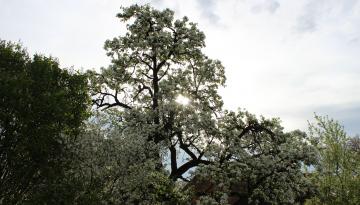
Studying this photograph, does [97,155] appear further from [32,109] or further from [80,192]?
[32,109]

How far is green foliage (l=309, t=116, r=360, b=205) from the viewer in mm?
26470

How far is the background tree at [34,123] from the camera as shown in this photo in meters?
27.2

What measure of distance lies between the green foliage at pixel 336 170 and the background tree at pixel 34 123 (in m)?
15.7

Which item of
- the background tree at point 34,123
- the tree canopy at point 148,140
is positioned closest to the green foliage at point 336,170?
the tree canopy at point 148,140

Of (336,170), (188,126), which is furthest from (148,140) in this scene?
(336,170)

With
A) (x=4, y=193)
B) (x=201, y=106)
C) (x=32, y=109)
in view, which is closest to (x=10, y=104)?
(x=32, y=109)

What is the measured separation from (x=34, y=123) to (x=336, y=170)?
60.5 ft

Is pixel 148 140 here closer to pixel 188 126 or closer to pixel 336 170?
pixel 188 126

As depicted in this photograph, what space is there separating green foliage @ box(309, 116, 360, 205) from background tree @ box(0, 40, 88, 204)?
616 inches

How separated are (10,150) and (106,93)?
1500 cm

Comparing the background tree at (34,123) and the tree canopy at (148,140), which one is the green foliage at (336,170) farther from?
the background tree at (34,123)

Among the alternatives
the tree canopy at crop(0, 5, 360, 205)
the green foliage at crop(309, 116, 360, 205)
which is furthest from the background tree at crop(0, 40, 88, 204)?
the green foliage at crop(309, 116, 360, 205)

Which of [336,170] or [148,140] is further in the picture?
[148,140]

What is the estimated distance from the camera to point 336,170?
27.8m
